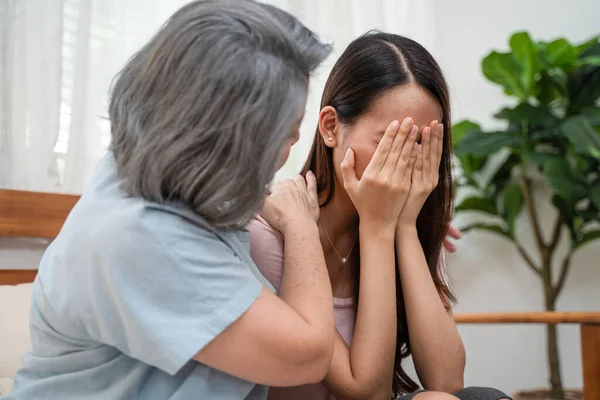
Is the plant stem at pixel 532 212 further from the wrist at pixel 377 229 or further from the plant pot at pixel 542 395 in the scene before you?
the wrist at pixel 377 229

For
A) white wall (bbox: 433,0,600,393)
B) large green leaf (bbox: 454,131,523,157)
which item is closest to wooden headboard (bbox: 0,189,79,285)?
large green leaf (bbox: 454,131,523,157)

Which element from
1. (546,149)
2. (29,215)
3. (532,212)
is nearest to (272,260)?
(29,215)

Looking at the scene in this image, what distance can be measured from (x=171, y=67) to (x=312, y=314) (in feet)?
1.06

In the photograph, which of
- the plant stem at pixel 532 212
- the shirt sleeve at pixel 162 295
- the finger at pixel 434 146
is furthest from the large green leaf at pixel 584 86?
the shirt sleeve at pixel 162 295

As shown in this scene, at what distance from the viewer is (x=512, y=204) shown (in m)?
2.49

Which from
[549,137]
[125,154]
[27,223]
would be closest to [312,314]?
[125,154]

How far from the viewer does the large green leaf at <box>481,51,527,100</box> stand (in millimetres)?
2436

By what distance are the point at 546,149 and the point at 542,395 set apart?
933 mm

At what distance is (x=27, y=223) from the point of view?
57.6 inches

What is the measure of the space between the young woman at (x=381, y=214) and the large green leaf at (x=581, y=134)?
120 cm

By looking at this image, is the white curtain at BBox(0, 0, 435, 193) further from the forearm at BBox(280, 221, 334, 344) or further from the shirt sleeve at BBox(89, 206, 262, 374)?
the shirt sleeve at BBox(89, 206, 262, 374)

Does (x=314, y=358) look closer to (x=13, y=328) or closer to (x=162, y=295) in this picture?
(x=162, y=295)

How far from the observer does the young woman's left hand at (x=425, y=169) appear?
108cm

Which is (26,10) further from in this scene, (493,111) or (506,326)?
(506,326)
